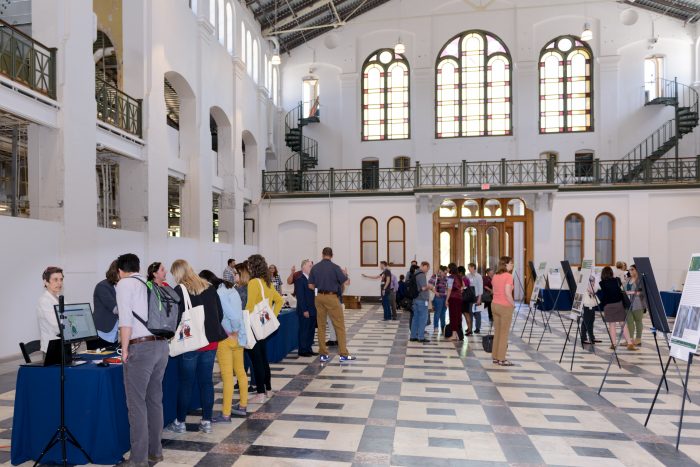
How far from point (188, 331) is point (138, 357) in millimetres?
700

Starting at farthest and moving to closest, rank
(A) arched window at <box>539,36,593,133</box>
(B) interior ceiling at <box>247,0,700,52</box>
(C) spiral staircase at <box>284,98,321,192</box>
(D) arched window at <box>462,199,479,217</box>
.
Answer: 1. (A) arched window at <box>539,36,593,133</box>
2. (C) spiral staircase at <box>284,98,321,192</box>
3. (D) arched window at <box>462,199,479,217</box>
4. (B) interior ceiling at <box>247,0,700,52</box>

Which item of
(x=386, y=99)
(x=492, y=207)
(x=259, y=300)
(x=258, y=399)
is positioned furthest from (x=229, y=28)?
(x=258, y=399)

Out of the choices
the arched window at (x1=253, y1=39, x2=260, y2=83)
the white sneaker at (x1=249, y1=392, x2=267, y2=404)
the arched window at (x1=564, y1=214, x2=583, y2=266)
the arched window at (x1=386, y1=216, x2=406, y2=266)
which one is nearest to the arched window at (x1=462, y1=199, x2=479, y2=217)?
the arched window at (x1=386, y1=216, x2=406, y2=266)

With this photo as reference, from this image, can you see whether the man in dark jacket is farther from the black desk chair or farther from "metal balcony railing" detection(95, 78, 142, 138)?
"metal balcony railing" detection(95, 78, 142, 138)

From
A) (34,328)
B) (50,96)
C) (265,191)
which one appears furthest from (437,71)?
(34,328)

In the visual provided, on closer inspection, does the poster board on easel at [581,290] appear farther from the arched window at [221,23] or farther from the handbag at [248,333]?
the arched window at [221,23]

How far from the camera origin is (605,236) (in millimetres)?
20078

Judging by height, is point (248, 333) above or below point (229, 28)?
below

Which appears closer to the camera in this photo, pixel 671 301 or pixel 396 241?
pixel 671 301

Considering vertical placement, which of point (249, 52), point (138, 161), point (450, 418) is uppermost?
point (249, 52)

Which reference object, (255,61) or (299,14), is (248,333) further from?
(299,14)

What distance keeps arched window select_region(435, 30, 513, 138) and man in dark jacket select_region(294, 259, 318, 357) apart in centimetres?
1534

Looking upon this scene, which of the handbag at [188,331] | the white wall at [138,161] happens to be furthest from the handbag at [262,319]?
the white wall at [138,161]

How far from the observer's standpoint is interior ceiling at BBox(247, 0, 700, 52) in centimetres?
2048
